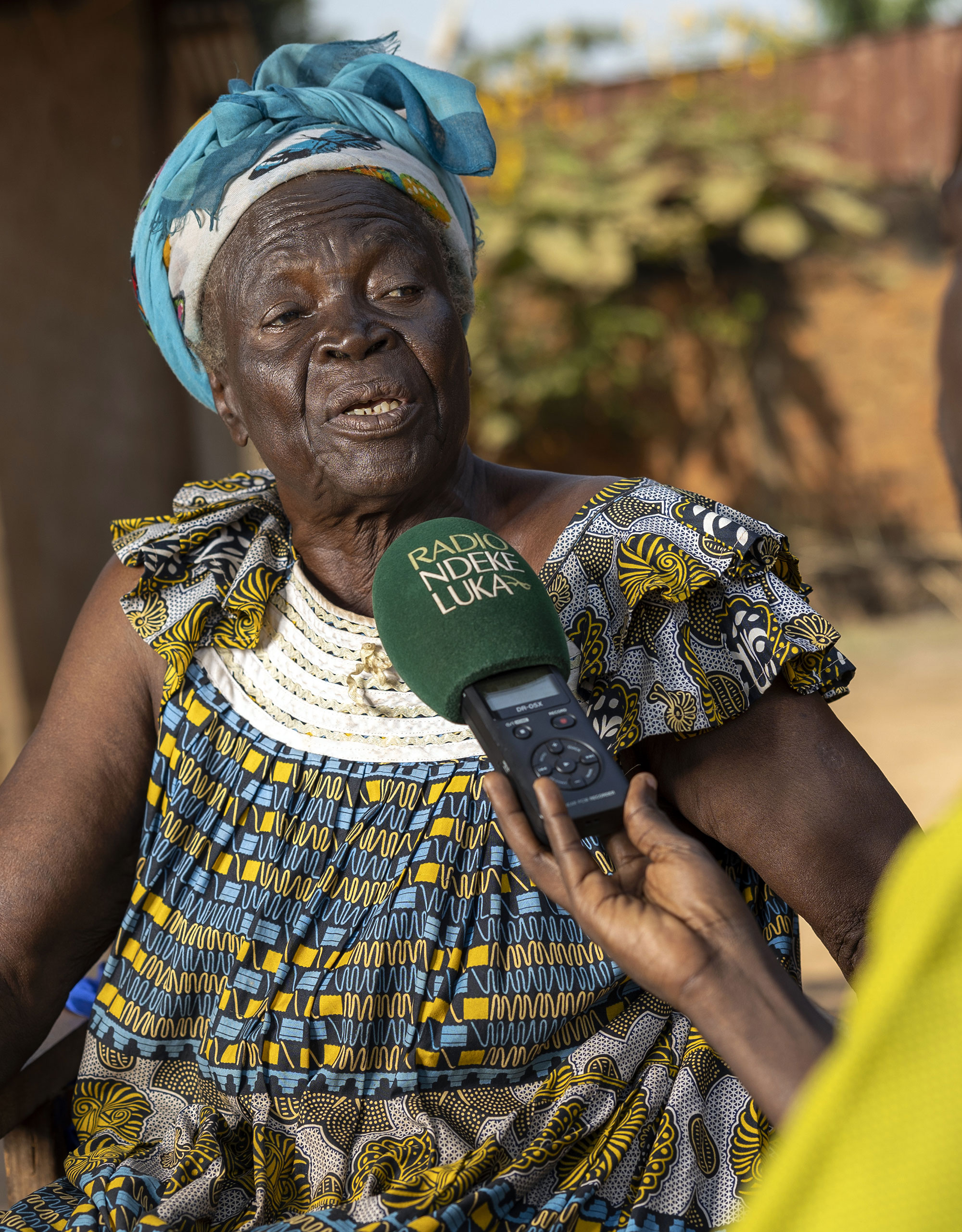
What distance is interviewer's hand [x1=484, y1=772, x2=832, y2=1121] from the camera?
1.09 meters

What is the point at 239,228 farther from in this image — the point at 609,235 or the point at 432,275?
the point at 609,235

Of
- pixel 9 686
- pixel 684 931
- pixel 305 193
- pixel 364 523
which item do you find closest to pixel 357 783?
pixel 364 523

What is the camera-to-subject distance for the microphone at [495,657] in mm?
1262

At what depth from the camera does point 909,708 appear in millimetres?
7395

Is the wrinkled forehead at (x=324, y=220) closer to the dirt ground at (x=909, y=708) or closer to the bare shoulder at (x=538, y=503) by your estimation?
the bare shoulder at (x=538, y=503)

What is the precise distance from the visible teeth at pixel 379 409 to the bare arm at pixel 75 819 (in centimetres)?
60

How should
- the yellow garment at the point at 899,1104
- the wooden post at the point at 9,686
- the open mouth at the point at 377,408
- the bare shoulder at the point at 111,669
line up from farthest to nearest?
the wooden post at the point at 9,686
the bare shoulder at the point at 111,669
the open mouth at the point at 377,408
the yellow garment at the point at 899,1104

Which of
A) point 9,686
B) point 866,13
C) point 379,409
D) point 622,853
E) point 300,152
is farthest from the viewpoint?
point 866,13

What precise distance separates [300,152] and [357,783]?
1.05 meters

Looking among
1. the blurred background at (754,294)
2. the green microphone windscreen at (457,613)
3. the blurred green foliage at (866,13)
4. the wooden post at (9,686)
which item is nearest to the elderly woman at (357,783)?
the green microphone windscreen at (457,613)

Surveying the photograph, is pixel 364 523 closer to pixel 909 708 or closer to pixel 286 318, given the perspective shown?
pixel 286 318

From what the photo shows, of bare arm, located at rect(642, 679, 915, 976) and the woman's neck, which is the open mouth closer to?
Result: the woman's neck

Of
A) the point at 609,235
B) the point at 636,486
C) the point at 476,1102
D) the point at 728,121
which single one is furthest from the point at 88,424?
the point at 728,121


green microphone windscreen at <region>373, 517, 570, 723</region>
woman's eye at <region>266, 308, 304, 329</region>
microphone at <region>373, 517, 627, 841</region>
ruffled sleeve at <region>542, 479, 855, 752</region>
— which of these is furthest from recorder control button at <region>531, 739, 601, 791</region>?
woman's eye at <region>266, 308, 304, 329</region>
